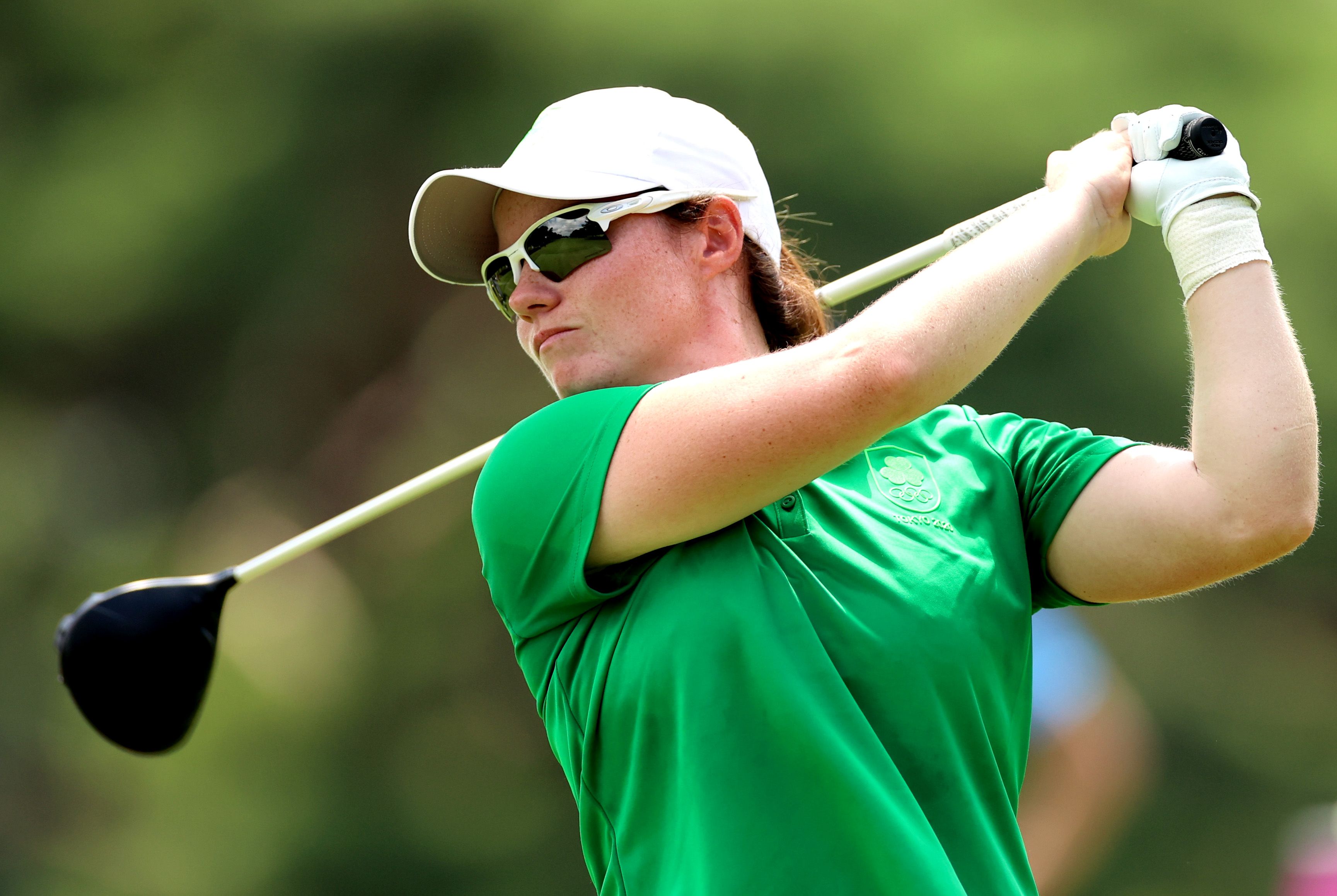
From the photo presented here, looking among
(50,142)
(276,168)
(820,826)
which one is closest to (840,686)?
(820,826)

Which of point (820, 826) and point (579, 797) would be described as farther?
point (579, 797)

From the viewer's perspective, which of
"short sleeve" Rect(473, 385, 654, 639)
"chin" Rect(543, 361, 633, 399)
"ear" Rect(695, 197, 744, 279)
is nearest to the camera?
"short sleeve" Rect(473, 385, 654, 639)

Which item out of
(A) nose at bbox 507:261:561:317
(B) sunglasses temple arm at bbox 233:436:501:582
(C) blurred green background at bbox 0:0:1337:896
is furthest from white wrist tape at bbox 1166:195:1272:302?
(C) blurred green background at bbox 0:0:1337:896

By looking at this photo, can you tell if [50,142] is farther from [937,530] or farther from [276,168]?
[937,530]

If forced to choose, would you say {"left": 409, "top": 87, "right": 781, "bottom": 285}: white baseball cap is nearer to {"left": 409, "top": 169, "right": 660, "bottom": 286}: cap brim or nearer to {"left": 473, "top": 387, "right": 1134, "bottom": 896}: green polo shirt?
{"left": 409, "top": 169, "right": 660, "bottom": 286}: cap brim

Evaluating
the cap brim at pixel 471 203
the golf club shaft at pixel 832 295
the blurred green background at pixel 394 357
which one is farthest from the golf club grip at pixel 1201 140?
the blurred green background at pixel 394 357

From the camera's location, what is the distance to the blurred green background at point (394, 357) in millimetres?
8375

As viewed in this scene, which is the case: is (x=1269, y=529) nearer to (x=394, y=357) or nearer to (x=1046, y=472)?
(x=1046, y=472)

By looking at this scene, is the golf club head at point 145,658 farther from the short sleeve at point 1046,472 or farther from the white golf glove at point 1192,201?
the white golf glove at point 1192,201

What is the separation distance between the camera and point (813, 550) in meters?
1.85

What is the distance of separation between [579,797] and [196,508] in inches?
308

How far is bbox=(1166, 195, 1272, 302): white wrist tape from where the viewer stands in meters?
1.93

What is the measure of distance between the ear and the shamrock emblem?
0.40 meters

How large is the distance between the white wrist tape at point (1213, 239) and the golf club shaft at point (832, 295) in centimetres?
21
